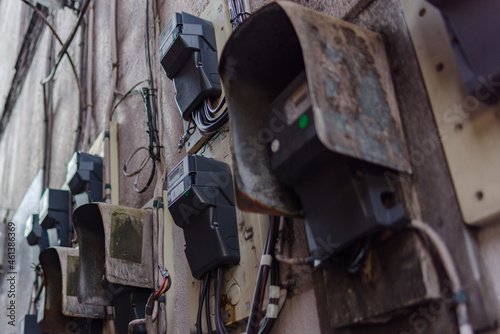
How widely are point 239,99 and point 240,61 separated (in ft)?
0.26

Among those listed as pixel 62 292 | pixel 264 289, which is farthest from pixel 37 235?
pixel 264 289

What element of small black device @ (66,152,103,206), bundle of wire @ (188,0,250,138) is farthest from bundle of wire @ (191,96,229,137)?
small black device @ (66,152,103,206)

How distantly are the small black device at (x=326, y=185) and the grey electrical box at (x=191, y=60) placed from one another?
1.88ft

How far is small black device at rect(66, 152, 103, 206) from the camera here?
2.25m

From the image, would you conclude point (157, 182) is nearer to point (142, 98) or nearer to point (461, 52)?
point (142, 98)

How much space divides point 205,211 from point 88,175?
1.09 m

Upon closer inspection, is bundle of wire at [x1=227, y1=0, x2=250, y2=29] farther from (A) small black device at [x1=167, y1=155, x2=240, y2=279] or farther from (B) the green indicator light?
(B) the green indicator light

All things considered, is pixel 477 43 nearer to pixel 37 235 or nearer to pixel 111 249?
pixel 111 249

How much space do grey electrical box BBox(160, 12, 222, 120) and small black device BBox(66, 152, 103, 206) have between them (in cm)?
79

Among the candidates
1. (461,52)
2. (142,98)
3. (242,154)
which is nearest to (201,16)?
(142,98)

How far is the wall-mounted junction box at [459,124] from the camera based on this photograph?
0.78 m

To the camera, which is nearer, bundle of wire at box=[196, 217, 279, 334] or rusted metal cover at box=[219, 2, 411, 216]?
rusted metal cover at box=[219, 2, 411, 216]

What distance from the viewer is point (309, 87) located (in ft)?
2.71

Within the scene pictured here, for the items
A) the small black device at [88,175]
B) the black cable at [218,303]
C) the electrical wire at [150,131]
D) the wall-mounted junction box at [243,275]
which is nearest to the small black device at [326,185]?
the wall-mounted junction box at [243,275]
